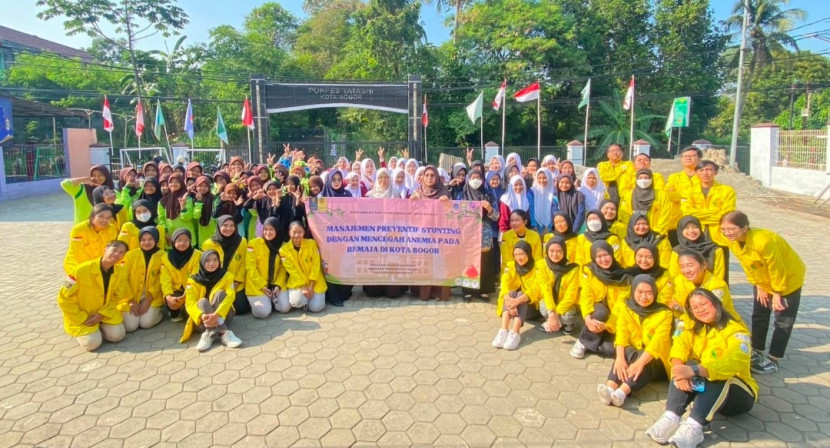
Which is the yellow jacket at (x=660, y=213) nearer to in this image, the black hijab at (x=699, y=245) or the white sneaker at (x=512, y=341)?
the black hijab at (x=699, y=245)

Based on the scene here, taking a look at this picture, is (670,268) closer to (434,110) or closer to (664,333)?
(664,333)

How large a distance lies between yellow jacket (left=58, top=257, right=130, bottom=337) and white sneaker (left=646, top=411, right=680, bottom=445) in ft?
14.0

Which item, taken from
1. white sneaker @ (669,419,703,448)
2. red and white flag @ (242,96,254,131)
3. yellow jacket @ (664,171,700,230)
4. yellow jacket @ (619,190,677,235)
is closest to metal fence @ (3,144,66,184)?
red and white flag @ (242,96,254,131)

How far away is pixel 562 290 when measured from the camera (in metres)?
4.42

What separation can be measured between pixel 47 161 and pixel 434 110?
16.7m

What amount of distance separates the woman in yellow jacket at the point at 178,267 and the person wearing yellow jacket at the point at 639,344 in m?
3.69

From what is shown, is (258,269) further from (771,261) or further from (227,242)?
(771,261)

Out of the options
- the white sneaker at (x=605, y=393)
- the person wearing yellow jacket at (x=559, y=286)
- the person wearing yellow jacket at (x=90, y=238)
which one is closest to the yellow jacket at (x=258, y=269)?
the person wearing yellow jacket at (x=90, y=238)

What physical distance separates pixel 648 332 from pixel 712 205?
1891 millimetres

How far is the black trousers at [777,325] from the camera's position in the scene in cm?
376

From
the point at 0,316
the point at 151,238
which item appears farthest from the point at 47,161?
the point at 151,238

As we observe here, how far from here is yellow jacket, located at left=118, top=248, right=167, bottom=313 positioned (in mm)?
4469

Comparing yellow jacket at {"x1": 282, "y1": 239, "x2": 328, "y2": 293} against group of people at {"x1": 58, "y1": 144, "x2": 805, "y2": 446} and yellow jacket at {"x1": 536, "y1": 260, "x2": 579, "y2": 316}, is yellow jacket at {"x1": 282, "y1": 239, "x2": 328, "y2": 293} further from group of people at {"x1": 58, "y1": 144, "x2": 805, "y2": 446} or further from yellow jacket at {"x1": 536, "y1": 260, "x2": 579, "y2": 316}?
yellow jacket at {"x1": 536, "y1": 260, "x2": 579, "y2": 316}

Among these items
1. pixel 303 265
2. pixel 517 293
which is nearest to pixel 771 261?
pixel 517 293
